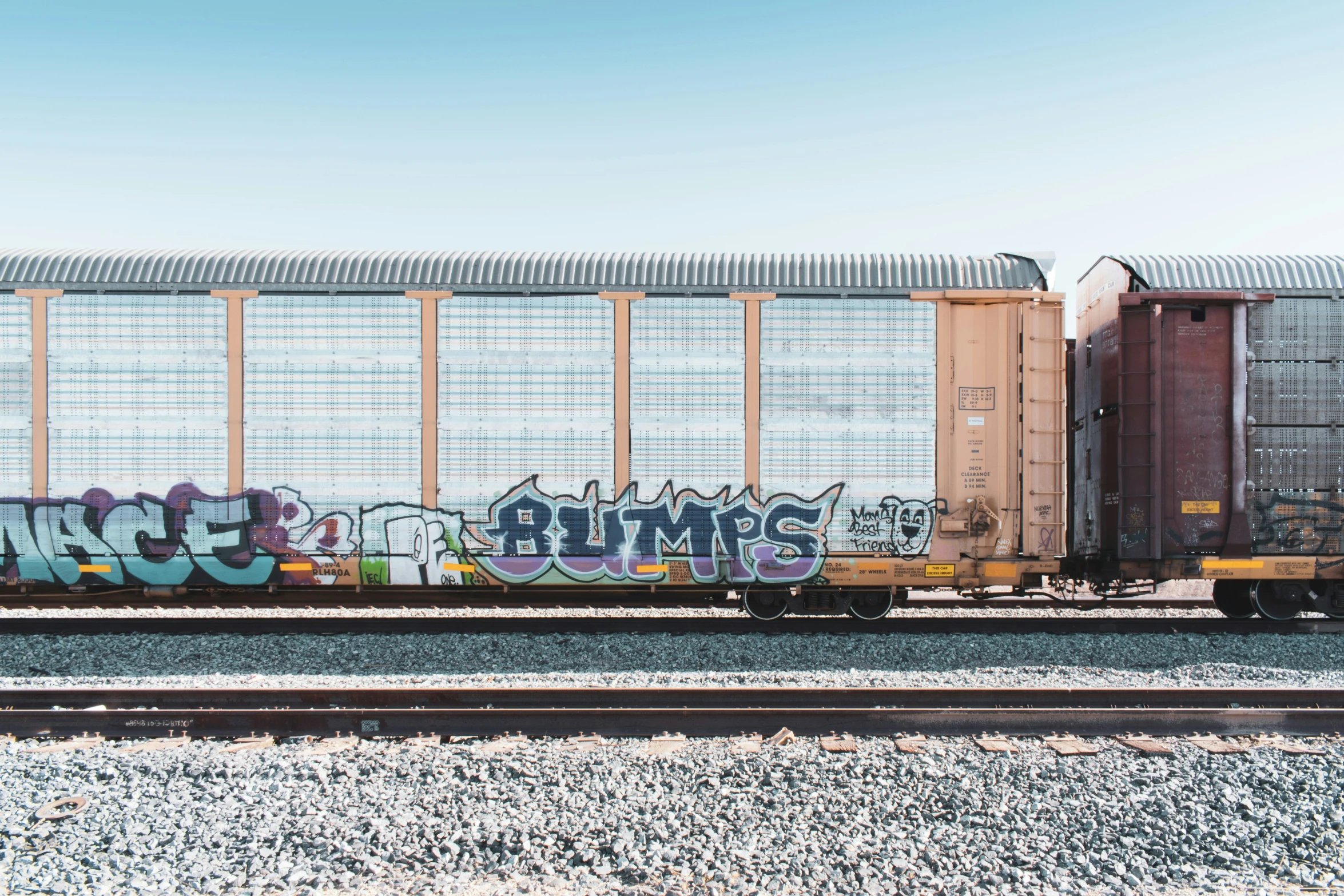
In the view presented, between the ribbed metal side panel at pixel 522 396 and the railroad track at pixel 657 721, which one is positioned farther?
the ribbed metal side panel at pixel 522 396

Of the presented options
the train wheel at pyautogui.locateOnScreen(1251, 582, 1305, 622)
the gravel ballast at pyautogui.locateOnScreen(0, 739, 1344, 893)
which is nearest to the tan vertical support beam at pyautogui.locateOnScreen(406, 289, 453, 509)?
the gravel ballast at pyautogui.locateOnScreen(0, 739, 1344, 893)

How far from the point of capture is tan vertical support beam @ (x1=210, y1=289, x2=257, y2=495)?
8.16 metres

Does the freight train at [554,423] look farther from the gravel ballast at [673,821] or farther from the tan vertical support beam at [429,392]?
the gravel ballast at [673,821]

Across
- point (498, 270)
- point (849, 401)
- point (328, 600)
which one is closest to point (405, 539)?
point (328, 600)

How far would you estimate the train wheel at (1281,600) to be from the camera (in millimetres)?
8953

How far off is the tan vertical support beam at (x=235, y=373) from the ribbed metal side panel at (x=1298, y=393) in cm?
1083

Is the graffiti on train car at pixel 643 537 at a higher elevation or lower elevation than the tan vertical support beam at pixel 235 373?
lower

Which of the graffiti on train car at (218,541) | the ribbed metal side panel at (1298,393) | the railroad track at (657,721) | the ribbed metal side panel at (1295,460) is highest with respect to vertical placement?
the ribbed metal side panel at (1298,393)

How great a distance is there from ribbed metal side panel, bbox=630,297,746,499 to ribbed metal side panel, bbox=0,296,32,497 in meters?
6.27

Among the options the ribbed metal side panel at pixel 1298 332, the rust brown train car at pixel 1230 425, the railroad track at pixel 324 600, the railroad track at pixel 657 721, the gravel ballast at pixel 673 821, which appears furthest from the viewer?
the ribbed metal side panel at pixel 1298 332

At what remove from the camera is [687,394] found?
830 cm

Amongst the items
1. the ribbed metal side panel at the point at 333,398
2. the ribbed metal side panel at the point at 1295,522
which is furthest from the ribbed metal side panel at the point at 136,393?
the ribbed metal side panel at the point at 1295,522

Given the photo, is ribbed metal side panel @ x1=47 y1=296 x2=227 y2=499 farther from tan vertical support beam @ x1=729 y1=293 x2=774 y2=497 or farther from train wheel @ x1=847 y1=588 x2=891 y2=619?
train wheel @ x1=847 y1=588 x2=891 y2=619

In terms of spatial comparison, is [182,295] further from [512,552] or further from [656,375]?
[656,375]
